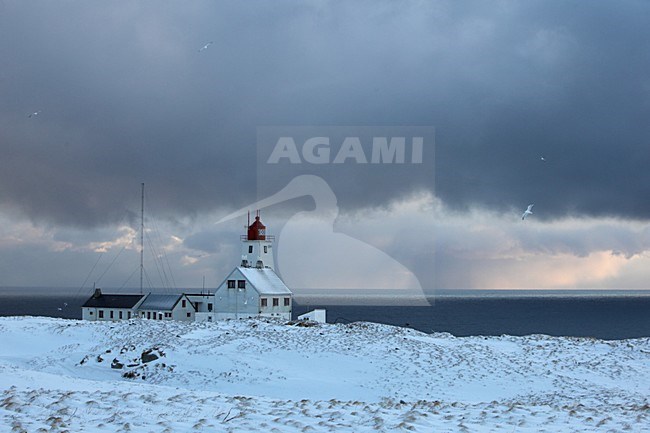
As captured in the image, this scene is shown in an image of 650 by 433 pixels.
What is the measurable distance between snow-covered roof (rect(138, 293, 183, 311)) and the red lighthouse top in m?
10.5

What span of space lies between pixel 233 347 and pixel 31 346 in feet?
42.1

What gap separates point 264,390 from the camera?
23.8 meters

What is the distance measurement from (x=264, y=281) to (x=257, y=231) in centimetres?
762

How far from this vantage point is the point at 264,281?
209 ft

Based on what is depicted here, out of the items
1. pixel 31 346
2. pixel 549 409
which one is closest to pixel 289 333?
pixel 31 346

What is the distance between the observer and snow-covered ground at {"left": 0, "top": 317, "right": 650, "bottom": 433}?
12039 millimetres

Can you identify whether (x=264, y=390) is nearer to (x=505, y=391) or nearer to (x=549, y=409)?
(x=505, y=391)

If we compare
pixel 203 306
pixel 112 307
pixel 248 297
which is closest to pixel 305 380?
pixel 248 297

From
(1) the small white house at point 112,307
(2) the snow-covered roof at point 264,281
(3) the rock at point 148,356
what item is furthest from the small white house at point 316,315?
(3) the rock at point 148,356

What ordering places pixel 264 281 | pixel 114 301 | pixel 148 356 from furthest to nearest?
pixel 114 301, pixel 264 281, pixel 148 356

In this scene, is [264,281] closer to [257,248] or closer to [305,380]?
[257,248]

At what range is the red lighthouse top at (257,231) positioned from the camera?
68.7 m

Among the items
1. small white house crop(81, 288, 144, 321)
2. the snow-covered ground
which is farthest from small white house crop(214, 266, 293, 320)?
the snow-covered ground

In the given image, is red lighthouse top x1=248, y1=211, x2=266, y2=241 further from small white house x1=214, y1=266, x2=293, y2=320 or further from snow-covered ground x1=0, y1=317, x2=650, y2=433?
snow-covered ground x1=0, y1=317, x2=650, y2=433
